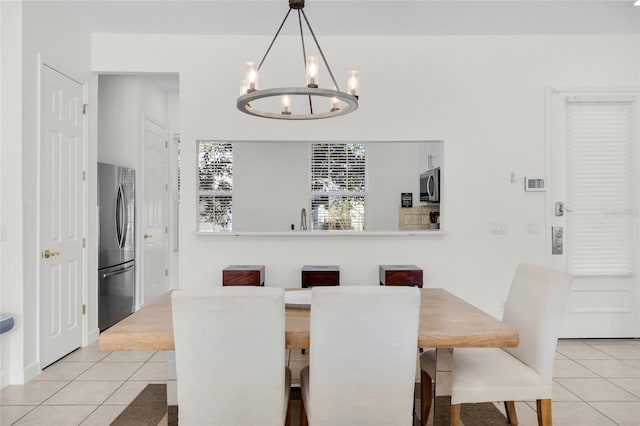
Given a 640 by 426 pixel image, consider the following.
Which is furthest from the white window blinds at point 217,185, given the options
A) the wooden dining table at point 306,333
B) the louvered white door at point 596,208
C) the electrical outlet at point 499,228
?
the wooden dining table at point 306,333

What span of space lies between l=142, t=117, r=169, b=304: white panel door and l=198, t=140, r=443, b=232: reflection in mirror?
798mm

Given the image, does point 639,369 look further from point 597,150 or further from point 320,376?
point 320,376

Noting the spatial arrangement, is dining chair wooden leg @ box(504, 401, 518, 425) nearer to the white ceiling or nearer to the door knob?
the white ceiling

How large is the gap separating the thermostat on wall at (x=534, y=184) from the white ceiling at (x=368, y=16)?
1362 millimetres

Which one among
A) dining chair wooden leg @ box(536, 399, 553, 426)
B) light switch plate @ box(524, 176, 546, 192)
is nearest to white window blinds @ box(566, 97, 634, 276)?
light switch plate @ box(524, 176, 546, 192)

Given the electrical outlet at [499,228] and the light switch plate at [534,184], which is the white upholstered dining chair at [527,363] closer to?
the electrical outlet at [499,228]

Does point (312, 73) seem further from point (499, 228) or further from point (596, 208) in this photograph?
point (596, 208)

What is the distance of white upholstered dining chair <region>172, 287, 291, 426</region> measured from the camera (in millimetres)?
1707

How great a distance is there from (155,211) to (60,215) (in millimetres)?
2086

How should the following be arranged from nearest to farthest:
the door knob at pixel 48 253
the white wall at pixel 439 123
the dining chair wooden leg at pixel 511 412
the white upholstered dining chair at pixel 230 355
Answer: the white upholstered dining chair at pixel 230 355
the dining chair wooden leg at pixel 511 412
the door knob at pixel 48 253
the white wall at pixel 439 123

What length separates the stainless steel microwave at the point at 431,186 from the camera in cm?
506

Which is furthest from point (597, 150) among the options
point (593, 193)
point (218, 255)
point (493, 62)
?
point (218, 255)

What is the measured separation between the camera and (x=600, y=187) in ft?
14.1

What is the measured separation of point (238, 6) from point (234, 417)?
122 inches
